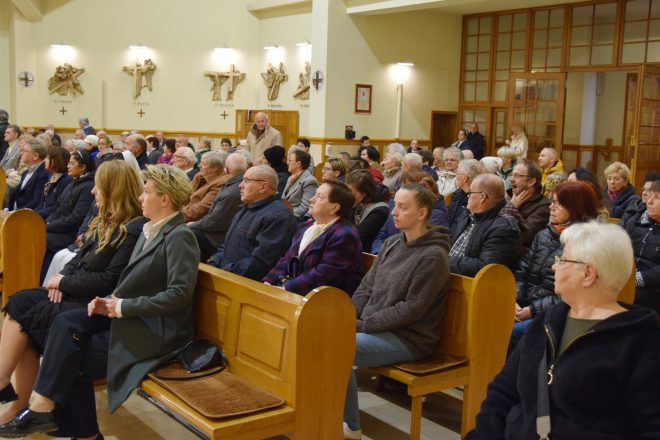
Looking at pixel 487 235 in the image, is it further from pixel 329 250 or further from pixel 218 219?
pixel 218 219

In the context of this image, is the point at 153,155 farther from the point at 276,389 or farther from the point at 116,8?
the point at 276,389

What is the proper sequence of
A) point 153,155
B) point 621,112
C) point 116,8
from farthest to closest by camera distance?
1. point 116,8
2. point 621,112
3. point 153,155

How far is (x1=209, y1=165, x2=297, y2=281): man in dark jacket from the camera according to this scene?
168 inches

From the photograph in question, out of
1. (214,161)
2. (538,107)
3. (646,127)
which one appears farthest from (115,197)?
(538,107)

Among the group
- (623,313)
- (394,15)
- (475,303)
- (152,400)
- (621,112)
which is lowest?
(152,400)

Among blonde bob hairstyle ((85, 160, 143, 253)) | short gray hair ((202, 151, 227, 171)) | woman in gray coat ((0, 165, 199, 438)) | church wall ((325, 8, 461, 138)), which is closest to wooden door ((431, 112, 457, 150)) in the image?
church wall ((325, 8, 461, 138))

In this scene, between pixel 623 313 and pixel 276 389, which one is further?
pixel 276 389

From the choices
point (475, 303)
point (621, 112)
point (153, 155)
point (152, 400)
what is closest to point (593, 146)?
point (621, 112)

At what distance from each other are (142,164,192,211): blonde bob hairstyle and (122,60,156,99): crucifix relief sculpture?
1202cm

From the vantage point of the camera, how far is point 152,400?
3.09 meters

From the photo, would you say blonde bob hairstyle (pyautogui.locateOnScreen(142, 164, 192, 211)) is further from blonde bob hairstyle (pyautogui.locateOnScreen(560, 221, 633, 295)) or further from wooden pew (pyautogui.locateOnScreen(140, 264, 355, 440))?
blonde bob hairstyle (pyautogui.locateOnScreen(560, 221, 633, 295))

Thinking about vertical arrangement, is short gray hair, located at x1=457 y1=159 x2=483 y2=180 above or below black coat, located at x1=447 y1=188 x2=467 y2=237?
above

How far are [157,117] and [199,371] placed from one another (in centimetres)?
1259

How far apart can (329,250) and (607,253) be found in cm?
182
